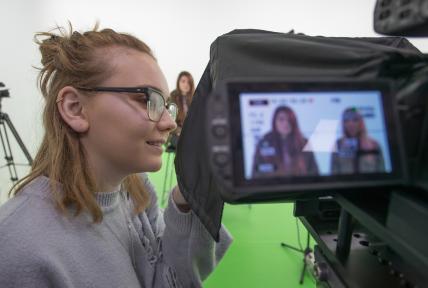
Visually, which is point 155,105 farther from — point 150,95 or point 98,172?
point 98,172

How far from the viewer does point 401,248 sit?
0.26 m

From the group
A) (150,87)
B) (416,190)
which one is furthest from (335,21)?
(416,190)

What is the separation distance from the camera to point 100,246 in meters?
0.64

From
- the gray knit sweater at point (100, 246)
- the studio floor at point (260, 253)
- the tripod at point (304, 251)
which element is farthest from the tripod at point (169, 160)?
the gray knit sweater at point (100, 246)

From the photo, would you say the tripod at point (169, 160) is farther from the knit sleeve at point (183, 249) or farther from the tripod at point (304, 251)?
the knit sleeve at point (183, 249)

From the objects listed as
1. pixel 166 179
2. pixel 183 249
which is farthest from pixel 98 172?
pixel 166 179

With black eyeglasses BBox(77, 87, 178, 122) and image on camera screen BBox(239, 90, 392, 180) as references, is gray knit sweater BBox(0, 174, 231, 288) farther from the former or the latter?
image on camera screen BBox(239, 90, 392, 180)

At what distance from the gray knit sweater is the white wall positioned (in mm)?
3190

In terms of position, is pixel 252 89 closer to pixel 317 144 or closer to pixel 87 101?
pixel 317 144

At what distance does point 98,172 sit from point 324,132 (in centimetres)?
59

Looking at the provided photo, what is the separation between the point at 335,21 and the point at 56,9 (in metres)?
3.50

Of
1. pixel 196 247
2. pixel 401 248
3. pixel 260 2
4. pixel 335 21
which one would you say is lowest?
pixel 196 247

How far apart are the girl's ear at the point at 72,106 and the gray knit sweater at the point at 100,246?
136 millimetres

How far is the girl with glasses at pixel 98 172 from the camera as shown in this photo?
586 millimetres
